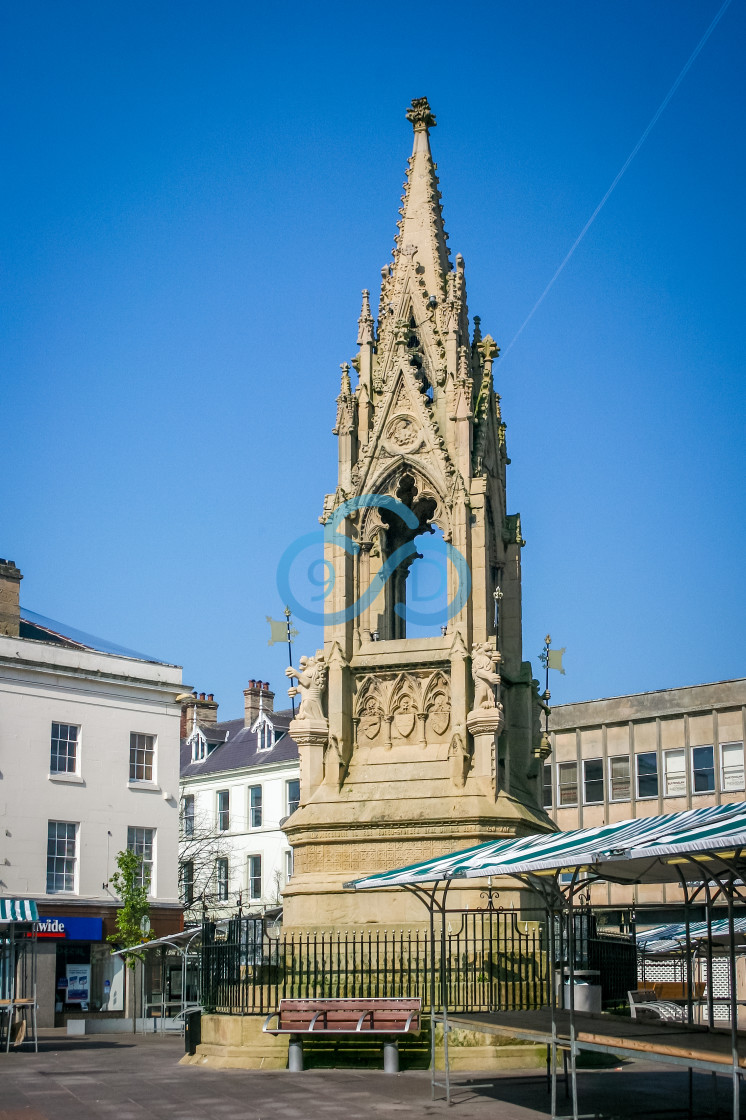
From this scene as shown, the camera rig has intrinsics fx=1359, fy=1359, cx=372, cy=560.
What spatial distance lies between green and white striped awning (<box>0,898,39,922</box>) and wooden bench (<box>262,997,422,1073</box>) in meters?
8.97

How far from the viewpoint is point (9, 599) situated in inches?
1828

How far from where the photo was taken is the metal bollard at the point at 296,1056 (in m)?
18.3

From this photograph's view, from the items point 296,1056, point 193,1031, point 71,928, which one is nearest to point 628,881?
point 296,1056

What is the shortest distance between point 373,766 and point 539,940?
4.12 m

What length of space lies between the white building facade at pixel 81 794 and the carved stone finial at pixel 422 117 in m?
23.1

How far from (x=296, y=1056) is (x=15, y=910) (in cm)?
942

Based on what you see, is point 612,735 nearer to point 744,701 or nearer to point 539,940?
point 744,701

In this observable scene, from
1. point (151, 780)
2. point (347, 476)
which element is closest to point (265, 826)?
point (151, 780)

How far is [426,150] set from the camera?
1018 inches

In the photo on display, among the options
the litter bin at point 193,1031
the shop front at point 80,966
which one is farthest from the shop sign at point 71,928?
the litter bin at point 193,1031

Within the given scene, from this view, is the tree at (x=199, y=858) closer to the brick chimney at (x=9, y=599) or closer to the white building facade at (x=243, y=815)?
the white building facade at (x=243, y=815)

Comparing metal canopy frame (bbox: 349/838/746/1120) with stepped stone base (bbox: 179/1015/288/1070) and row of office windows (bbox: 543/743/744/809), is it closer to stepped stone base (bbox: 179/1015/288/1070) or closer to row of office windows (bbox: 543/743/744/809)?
stepped stone base (bbox: 179/1015/288/1070)

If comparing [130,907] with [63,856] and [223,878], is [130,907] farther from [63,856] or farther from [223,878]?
[223,878]

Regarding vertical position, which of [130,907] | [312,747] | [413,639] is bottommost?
[130,907]
